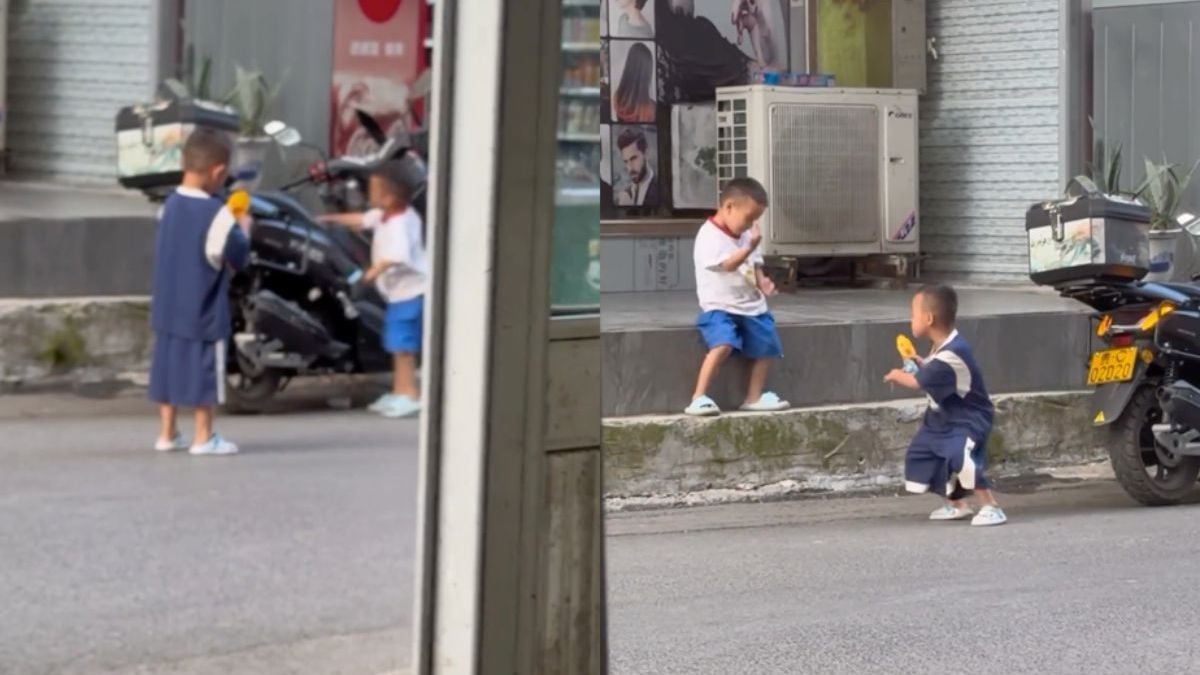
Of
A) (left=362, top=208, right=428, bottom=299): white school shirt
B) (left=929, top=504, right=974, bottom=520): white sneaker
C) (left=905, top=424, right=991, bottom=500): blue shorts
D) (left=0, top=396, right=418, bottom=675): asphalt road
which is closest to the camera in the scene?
(left=0, top=396, right=418, bottom=675): asphalt road

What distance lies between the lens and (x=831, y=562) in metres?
6.98

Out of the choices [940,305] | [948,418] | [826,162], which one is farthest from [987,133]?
[948,418]

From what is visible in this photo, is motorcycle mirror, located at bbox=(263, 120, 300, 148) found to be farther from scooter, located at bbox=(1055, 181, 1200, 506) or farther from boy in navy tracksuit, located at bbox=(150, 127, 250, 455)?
scooter, located at bbox=(1055, 181, 1200, 506)

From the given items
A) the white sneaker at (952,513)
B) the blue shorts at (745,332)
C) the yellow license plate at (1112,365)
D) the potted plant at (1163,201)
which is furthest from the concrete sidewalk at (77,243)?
the potted plant at (1163,201)

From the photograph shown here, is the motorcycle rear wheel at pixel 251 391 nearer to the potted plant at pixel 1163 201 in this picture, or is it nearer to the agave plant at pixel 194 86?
the agave plant at pixel 194 86

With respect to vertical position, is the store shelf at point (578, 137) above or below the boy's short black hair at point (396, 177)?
above

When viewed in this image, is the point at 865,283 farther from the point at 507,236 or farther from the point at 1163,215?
the point at 507,236

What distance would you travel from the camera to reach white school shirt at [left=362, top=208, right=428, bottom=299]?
235 cm

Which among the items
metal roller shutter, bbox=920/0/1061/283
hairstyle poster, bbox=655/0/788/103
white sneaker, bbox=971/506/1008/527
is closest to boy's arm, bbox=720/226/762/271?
white sneaker, bbox=971/506/1008/527

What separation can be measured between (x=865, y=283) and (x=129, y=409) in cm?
1150

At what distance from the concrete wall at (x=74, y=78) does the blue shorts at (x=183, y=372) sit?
0.23 m

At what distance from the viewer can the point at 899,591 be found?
6.41 m

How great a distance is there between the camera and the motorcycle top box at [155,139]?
7.07ft

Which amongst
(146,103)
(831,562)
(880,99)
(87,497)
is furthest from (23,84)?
(880,99)
